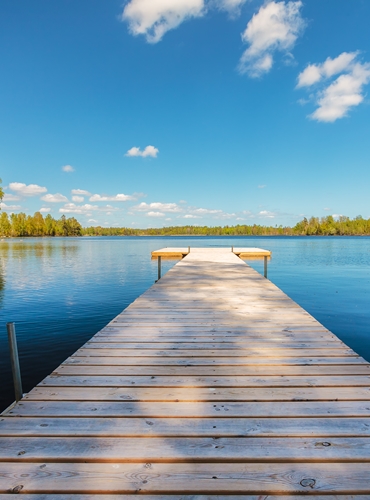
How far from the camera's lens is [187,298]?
6617mm

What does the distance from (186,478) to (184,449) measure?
22 cm

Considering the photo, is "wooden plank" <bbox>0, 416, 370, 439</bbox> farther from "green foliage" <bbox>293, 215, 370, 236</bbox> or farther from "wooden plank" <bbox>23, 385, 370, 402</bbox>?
"green foliage" <bbox>293, 215, 370, 236</bbox>

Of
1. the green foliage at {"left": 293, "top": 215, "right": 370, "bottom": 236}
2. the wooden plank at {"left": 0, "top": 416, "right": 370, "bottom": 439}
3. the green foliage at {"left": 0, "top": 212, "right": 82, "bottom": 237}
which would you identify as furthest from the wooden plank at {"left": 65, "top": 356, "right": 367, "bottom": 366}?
the green foliage at {"left": 293, "top": 215, "right": 370, "bottom": 236}

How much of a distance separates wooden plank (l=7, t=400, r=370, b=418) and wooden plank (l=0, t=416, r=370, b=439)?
0.17ft

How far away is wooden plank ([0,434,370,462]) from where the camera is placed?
1893 mm

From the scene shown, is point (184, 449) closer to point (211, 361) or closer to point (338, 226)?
point (211, 361)

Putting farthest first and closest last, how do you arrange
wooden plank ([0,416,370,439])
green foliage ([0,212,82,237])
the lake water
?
green foliage ([0,212,82,237]) < the lake water < wooden plank ([0,416,370,439])

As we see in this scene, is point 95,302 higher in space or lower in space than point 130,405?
lower

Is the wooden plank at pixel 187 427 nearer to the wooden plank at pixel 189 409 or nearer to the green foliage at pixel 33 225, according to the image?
the wooden plank at pixel 189 409

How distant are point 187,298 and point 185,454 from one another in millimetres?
4699

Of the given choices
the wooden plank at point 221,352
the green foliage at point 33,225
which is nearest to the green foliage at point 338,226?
the green foliage at point 33,225

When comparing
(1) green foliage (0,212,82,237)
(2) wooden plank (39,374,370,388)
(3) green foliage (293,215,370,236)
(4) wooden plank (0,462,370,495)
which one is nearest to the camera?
(4) wooden plank (0,462,370,495)

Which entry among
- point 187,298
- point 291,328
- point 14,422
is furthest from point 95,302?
point 14,422

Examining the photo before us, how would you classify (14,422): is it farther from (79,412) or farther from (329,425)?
(329,425)
